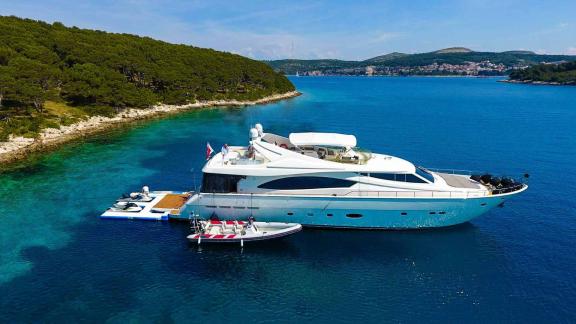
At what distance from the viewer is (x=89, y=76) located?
193 feet

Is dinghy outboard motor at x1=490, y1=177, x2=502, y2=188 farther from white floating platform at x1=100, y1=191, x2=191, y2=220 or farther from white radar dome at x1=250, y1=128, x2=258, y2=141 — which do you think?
white floating platform at x1=100, y1=191, x2=191, y2=220

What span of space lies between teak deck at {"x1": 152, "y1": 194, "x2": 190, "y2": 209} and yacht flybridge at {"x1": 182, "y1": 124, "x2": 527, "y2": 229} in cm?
290

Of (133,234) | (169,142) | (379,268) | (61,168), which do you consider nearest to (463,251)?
(379,268)

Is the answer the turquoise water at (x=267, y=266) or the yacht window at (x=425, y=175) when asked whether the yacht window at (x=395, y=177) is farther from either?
the turquoise water at (x=267, y=266)

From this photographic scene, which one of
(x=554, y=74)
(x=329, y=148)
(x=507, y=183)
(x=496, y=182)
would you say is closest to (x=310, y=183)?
(x=329, y=148)

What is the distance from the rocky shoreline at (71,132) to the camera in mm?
37031

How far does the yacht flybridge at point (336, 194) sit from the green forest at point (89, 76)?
104 ft

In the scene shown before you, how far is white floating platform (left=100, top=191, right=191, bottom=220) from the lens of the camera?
904 inches

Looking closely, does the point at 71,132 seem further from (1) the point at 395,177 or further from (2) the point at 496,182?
(2) the point at 496,182

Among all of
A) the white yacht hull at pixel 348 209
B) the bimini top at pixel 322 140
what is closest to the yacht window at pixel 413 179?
the white yacht hull at pixel 348 209

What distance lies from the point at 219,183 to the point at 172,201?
17.8 ft

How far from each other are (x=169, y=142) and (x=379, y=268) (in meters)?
35.5

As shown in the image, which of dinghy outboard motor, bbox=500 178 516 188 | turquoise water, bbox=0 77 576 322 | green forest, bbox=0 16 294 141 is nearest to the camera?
turquoise water, bbox=0 77 576 322

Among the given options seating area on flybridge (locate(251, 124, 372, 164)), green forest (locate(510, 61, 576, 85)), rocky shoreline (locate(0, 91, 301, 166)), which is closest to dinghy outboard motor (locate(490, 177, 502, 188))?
seating area on flybridge (locate(251, 124, 372, 164))
